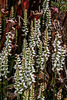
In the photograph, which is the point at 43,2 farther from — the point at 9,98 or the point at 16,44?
the point at 9,98

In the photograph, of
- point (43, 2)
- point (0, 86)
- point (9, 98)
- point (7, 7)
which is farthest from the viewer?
point (43, 2)

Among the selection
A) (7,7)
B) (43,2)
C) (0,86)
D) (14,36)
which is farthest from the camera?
(43,2)

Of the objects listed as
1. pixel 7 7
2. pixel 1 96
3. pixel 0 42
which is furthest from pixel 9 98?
pixel 7 7

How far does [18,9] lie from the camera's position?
1.58 meters

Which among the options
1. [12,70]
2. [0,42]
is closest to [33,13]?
[0,42]

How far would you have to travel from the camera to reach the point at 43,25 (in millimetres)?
1706

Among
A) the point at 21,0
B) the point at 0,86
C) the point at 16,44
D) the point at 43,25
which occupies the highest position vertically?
the point at 21,0

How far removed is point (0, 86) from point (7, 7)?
27.3 inches

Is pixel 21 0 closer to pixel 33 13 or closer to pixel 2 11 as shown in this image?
pixel 33 13

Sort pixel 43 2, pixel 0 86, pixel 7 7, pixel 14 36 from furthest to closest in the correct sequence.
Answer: pixel 43 2, pixel 7 7, pixel 14 36, pixel 0 86

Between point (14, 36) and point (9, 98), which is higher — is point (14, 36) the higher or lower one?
the higher one

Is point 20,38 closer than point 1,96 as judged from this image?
No

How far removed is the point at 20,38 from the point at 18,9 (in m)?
0.25

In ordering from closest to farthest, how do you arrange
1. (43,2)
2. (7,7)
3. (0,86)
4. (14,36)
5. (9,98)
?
(0,86) → (9,98) → (14,36) → (7,7) → (43,2)
